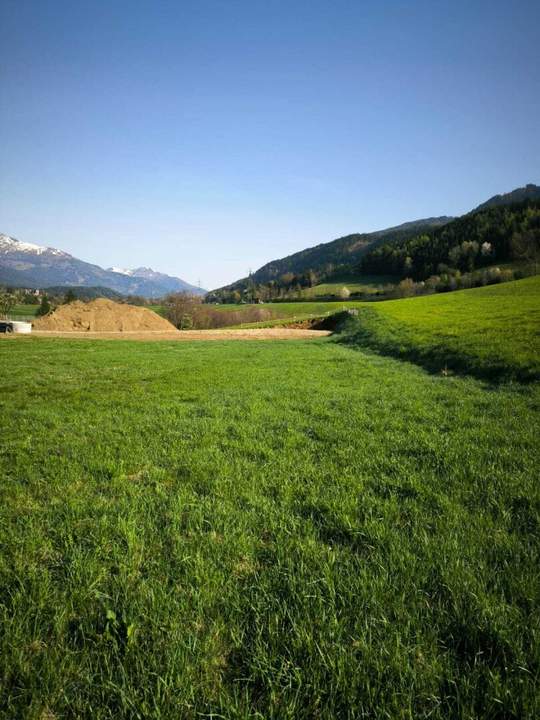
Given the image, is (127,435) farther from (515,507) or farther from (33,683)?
(515,507)

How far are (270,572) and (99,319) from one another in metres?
51.3

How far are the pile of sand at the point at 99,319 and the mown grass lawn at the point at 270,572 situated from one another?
44098 mm

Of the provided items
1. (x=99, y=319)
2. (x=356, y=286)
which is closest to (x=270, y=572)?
(x=99, y=319)

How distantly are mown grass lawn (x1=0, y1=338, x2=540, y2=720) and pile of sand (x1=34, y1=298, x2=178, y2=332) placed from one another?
44.1 meters

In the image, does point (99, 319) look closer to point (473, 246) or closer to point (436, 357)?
point (436, 357)

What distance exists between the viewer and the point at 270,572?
3125 millimetres

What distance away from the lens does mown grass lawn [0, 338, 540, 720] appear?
6.98ft

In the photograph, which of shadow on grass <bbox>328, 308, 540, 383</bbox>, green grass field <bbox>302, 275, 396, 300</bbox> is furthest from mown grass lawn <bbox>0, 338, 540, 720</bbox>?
green grass field <bbox>302, 275, 396, 300</bbox>

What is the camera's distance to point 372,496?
14.5 ft

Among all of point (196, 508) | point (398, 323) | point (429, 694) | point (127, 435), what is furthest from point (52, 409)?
point (398, 323)

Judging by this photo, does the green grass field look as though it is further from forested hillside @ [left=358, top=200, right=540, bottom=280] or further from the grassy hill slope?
the grassy hill slope

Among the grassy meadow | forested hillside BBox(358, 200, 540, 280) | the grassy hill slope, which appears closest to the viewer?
the grassy meadow

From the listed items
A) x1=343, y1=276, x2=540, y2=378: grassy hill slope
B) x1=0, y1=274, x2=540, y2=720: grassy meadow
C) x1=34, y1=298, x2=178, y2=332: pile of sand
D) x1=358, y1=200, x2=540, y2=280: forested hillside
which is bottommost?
x1=0, y1=274, x2=540, y2=720: grassy meadow

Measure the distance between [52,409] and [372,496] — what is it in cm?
813
